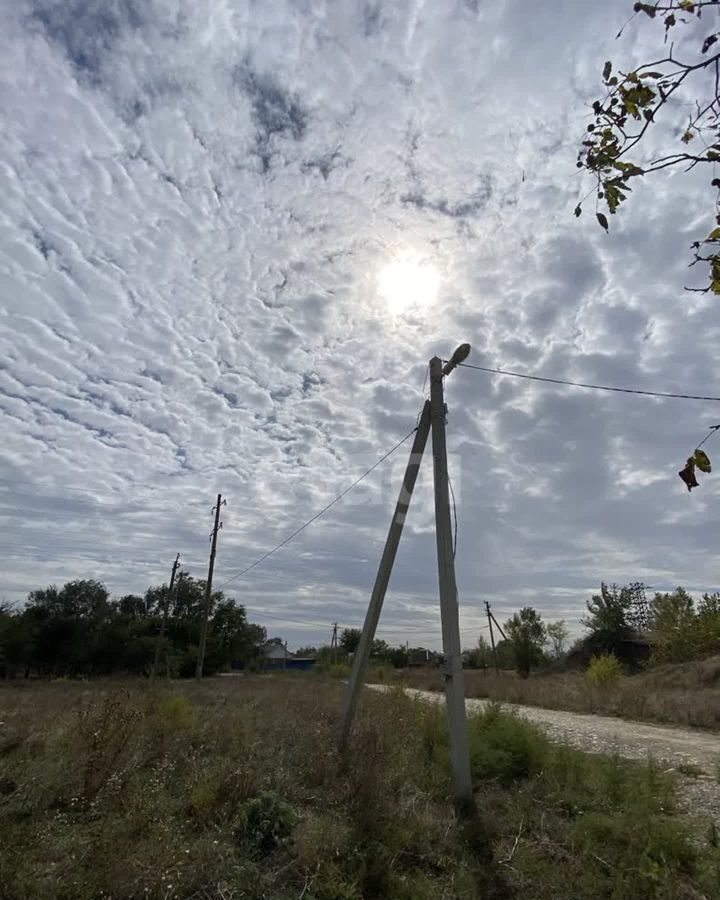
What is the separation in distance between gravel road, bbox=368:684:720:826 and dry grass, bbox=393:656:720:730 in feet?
3.18

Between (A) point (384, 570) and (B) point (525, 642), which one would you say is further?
(B) point (525, 642)

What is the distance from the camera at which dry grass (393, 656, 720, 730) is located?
14805 millimetres

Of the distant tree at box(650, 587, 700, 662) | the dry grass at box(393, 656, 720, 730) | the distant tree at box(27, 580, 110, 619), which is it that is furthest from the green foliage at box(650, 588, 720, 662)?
the distant tree at box(27, 580, 110, 619)

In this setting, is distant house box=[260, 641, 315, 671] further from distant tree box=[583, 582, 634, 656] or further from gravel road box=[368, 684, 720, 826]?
gravel road box=[368, 684, 720, 826]

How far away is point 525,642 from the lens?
4206 centimetres

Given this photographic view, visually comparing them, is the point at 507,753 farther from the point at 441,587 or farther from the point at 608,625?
the point at 608,625

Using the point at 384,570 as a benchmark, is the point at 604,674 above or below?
below

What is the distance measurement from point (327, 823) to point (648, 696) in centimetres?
1702

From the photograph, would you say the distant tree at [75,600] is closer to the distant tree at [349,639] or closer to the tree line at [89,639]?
the tree line at [89,639]

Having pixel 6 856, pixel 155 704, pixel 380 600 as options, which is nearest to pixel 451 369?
pixel 380 600

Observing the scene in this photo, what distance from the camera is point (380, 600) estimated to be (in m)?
9.11

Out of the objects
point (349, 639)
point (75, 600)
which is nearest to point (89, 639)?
point (75, 600)

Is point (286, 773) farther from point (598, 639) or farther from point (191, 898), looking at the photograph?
point (598, 639)

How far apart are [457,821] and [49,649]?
169 feet
